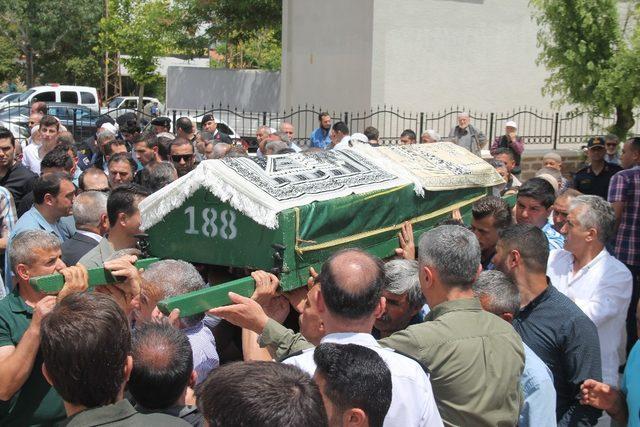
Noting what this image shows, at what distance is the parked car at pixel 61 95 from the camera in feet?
77.6

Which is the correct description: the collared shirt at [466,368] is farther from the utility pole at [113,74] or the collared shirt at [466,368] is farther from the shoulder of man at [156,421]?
the utility pole at [113,74]

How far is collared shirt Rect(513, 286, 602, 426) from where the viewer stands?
370 centimetres

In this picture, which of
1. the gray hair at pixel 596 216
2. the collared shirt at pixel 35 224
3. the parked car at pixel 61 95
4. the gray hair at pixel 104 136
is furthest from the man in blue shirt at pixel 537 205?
the parked car at pixel 61 95

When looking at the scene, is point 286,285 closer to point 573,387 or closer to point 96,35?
point 573,387

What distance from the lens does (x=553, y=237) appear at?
18.4 ft

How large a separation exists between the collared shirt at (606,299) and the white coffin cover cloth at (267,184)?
4.05 ft

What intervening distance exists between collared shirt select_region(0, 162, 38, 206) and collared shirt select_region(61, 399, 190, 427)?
478cm

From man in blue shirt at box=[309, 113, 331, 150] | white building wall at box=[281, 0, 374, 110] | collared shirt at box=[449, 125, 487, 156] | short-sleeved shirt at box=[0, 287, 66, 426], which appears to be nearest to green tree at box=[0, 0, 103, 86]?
white building wall at box=[281, 0, 374, 110]

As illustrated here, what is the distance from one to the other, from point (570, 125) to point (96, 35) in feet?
83.6

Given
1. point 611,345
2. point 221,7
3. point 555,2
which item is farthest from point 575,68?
point 221,7

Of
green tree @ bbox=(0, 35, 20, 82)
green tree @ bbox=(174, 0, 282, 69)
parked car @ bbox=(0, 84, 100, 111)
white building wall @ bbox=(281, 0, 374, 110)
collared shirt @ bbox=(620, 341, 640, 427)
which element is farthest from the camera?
green tree @ bbox=(0, 35, 20, 82)

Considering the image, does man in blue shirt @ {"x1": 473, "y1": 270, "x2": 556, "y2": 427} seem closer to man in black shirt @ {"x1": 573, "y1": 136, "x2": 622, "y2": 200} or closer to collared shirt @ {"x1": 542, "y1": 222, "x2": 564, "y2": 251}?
collared shirt @ {"x1": 542, "y1": 222, "x2": 564, "y2": 251}

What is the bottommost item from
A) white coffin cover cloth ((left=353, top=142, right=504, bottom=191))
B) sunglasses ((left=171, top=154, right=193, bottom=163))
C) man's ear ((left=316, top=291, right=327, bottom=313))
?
man's ear ((left=316, top=291, right=327, bottom=313))

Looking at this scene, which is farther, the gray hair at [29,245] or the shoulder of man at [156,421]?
the gray hair at [29,245]
